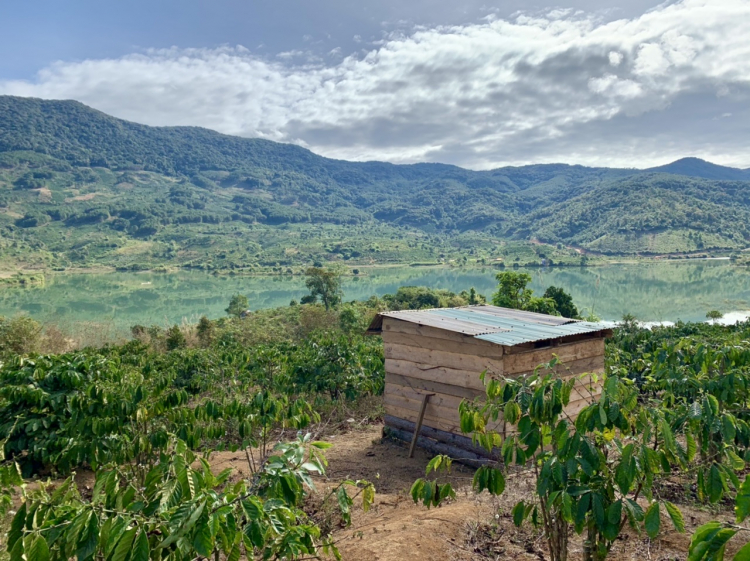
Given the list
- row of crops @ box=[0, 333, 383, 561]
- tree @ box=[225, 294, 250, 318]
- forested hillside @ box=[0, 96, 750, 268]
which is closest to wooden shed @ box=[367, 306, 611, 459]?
row of crops @ box=[0, 333, 383, 561]

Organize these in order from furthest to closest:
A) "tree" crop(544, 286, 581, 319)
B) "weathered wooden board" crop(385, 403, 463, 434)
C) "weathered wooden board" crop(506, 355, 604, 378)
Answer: "tree" crop(544, 286, 581, 319), "weathered wooden board" crop(506, 355, 604, 378), "weathered wooden board" crop(385, 403, 463, 434)

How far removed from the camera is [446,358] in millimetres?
6715

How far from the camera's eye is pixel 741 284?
5481cm

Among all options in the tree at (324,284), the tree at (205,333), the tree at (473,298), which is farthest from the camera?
the tree at (324,284)

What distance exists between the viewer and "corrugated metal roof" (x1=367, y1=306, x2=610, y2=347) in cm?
623

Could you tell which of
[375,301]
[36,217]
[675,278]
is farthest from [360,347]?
[36,217]

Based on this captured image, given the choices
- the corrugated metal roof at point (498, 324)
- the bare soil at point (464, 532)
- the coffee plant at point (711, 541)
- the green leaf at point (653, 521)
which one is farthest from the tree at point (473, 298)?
the coffee plant at point (711, 541)

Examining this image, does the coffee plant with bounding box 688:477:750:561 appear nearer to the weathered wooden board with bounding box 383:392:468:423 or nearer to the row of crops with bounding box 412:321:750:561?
the row of crops with bounding box 412:321:750:561

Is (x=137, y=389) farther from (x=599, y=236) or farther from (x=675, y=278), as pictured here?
(x=599, y=236)

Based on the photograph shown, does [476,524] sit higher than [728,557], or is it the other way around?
[728,557]

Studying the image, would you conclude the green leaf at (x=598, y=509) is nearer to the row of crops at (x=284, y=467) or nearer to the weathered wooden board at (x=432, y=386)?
the row of crops at (x=284, y=467)

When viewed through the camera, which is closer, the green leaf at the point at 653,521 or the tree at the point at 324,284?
the green leaf at the point at 653,521

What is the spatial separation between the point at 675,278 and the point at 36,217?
134 meters

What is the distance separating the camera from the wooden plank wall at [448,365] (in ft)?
20.5
